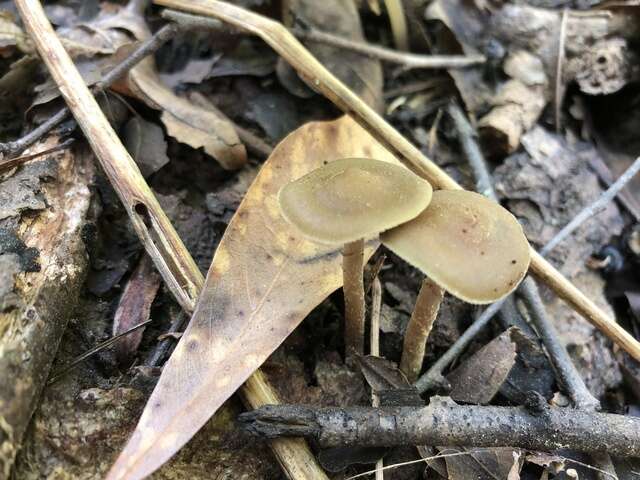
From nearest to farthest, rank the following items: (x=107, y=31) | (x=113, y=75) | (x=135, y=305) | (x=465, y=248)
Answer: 1. (x=465, y=248)
2. (x=135, y=305)
3. (x=113, y=75)
4. (x=107, y=31)

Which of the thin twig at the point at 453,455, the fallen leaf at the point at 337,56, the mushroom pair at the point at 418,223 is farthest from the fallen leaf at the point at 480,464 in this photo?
the fallen leaf at the point at 337,56

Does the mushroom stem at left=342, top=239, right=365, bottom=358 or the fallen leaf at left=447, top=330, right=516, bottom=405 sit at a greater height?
the mushroom stem at left=342, top=239, right=365, bottom=358

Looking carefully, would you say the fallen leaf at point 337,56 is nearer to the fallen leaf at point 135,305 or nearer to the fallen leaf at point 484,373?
the fallen leaf at point 135,305

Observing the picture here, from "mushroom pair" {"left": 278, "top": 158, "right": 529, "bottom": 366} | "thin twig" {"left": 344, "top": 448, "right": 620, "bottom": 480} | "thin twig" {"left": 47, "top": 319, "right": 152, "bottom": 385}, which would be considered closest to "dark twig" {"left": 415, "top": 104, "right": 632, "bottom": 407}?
"thin twig" {"left": 344, "top": 448, "right": 620, "bottom": 480}

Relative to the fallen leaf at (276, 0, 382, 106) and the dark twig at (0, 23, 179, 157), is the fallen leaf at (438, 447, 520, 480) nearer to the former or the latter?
the fallen leaf at (276, 0, 382, 106)

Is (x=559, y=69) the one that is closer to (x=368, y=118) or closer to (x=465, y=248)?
(x=368, y=118)

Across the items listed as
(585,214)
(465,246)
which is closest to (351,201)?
(465,246)
